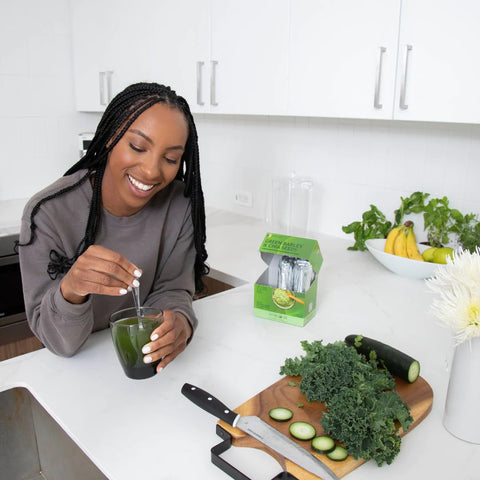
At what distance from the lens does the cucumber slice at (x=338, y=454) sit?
773 mm

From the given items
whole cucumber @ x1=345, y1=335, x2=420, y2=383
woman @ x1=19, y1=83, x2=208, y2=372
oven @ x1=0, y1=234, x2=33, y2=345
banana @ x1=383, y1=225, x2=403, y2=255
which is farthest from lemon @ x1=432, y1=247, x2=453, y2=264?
oven @ x1=0, y1=234, x2=33, y2=345

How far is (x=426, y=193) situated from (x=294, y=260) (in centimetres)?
77

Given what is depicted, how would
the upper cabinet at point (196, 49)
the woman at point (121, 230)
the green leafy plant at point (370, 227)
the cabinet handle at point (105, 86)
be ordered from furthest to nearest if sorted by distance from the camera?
the cabinet handle at point (105, 86), the green leafy plant at point (370, 227), the upper cabinet at point (196, 49), the woman at point (121, 230)

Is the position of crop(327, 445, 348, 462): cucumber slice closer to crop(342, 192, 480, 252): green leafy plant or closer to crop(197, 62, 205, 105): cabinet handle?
crop(342, 192, 480, 252): green leafy plant

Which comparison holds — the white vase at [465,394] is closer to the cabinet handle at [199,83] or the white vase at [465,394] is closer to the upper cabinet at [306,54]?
the upper cabinet at [306,54]

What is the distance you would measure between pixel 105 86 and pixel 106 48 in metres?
0.18

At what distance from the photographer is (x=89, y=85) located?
2.56 m

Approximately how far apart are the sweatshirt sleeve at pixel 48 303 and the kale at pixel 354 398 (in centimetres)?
43

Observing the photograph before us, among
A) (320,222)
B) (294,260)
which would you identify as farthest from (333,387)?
(320,222)

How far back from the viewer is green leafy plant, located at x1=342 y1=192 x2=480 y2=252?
64.3 inches

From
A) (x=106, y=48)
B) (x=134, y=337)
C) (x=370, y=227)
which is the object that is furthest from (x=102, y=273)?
(x=106, y=48)

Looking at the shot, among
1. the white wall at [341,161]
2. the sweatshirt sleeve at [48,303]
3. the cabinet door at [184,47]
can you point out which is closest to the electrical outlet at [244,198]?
the white wall at [341,161]

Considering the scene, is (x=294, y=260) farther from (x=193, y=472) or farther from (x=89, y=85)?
(x=89, y=85)

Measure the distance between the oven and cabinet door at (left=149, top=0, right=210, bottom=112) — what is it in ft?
3.11
